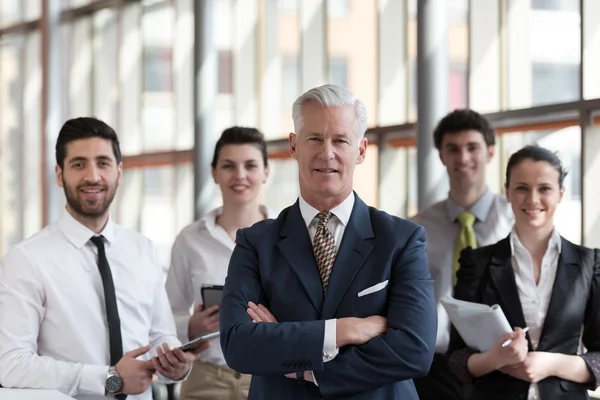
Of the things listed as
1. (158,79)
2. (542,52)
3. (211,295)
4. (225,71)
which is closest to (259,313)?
(211,295)

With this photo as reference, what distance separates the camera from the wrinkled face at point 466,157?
3.97 meters

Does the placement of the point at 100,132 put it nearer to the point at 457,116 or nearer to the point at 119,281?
the point at 119,281

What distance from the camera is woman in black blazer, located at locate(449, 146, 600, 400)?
306 cm

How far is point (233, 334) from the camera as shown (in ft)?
7.92

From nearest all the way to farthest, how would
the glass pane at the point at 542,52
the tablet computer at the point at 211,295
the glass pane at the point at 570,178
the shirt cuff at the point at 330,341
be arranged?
the shirt cuff at the point at 330,341 → the tablet computer at the point at 211,295 → the glass pane at the point at 570,178 → the glass pane at the point at 542,52

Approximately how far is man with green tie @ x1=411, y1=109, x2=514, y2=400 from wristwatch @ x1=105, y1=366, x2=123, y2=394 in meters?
1.49

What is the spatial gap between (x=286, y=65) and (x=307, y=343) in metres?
6.00

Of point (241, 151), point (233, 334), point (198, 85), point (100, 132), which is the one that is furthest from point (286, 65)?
point (233, 334)

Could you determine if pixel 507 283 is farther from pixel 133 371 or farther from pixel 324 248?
pixel 133 371

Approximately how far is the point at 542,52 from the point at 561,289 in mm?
2782

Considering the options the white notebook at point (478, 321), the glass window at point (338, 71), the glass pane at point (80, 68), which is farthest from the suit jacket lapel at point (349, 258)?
the glass pane at point (80, 68)

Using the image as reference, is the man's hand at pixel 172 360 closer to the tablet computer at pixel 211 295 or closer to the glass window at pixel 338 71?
the tablet computer at pixel 211 295

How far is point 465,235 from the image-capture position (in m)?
3.86

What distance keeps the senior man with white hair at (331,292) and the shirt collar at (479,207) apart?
1530 mm
